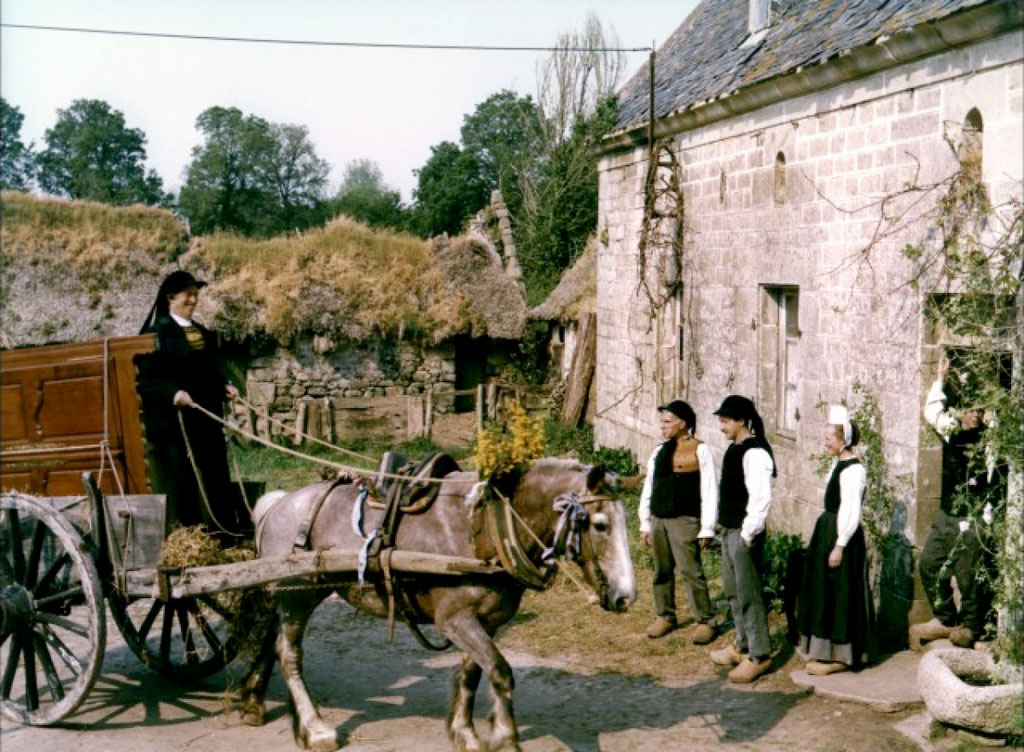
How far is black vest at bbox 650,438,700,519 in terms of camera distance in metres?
9.05

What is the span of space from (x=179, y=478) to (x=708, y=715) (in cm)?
391

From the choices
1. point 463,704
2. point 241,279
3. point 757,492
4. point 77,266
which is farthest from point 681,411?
point 77,266

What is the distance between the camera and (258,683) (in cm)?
709

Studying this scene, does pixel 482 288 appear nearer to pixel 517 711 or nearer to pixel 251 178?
pixel 517 711

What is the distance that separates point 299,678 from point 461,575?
1363mm

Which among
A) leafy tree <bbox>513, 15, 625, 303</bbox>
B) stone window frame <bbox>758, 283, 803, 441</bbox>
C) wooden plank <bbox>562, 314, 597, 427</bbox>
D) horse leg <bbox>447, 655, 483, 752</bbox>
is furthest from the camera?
leafy tree <bbox>513, 15, 625, 303</bbox>

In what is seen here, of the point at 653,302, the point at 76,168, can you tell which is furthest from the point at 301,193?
the point at 653,302

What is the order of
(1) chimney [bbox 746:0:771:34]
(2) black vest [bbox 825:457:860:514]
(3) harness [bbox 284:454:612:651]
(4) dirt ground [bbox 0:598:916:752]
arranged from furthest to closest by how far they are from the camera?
(1) chimney [bbox 746:0:771:34] → (2) black vest [bbox 825:457:860:514] → (4) dirt ground [bbox 0:598:916:752] → (3) harness [bbox 284:454:612:651]

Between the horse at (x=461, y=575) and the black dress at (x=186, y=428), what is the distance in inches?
14.6

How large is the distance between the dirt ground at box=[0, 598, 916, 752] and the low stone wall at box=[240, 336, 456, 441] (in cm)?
1184

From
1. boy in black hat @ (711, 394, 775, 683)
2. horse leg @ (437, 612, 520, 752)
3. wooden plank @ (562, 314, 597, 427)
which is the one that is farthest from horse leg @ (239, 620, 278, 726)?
wooden plank @ (562, 314, 597, 427)

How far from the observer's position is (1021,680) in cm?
663

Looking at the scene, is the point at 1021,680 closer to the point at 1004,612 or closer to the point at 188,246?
the point at 1004,612

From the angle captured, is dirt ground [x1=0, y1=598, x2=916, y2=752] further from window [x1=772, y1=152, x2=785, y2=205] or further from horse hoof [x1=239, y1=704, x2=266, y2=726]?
window [x1=772, y1=152, x2=785, y2=205]
